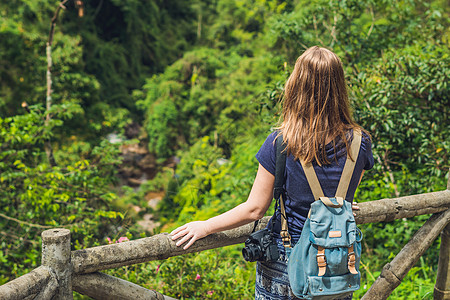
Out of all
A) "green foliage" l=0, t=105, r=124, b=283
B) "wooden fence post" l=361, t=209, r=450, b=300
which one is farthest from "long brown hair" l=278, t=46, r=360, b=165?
"green foliage" l=0, t=105, r=124, b=283

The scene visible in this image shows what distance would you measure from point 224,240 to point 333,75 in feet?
2.53

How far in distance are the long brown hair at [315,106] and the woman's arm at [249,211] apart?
0.45ft

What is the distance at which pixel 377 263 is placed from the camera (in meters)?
4.06

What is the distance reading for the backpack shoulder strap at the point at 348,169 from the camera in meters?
1.36

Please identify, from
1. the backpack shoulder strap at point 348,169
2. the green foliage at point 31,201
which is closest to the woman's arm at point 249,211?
the backpack shoulder strap at point 348,169

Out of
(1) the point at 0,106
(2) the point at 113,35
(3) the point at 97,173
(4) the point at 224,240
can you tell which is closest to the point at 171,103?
(2) the point at 113,35

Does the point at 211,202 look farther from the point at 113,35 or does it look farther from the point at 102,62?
the point at 113,35

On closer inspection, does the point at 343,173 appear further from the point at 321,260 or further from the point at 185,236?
the point at 185,236

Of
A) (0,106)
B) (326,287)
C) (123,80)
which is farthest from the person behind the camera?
(123,80)

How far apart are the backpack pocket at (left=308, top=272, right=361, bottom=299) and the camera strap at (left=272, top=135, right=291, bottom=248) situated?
0.14 metres

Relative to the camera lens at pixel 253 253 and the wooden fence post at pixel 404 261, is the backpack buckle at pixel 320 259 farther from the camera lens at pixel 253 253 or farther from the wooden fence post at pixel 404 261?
the wooden fence post at pixel 404 261

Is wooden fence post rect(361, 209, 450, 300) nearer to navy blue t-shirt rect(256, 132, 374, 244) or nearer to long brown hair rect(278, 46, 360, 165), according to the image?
navy blue t-shirt rect(256, 132, 374, 244)

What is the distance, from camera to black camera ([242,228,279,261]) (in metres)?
1.40

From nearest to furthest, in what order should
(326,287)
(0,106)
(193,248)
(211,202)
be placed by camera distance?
1. (326,287)
2. (193,248)
3. (211,202)
4. (0,106)
